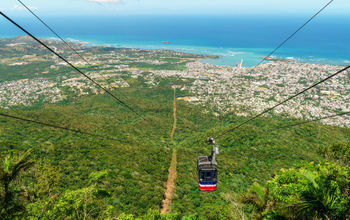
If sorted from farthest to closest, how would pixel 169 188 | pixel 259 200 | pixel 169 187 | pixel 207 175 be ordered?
pixel 169 187 → pixel 169 188 → pixel 207 175 → pixel 259 200

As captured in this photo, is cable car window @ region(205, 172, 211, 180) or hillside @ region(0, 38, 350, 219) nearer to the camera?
hillside @ region(0, 38, 350, 219)

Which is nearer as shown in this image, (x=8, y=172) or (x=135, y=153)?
(x=8, y=172)

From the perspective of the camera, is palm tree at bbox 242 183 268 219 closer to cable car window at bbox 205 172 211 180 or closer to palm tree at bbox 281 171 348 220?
cable car window at bbox 205 172 211 180

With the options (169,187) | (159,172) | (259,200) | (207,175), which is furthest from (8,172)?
(159,172)

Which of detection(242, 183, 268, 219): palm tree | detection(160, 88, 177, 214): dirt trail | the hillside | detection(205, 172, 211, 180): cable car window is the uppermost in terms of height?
detection(205, 172, 211, 180): cable car window

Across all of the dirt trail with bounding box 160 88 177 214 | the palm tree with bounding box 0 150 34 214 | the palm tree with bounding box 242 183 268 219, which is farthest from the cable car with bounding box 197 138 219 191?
the palm tree with bounding box 0 150 34 214

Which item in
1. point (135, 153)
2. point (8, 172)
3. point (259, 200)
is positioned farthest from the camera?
point (135, 153)

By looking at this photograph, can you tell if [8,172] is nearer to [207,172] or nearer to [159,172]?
[207,172]

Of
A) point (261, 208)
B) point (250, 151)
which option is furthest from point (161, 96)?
point (261, 208)
